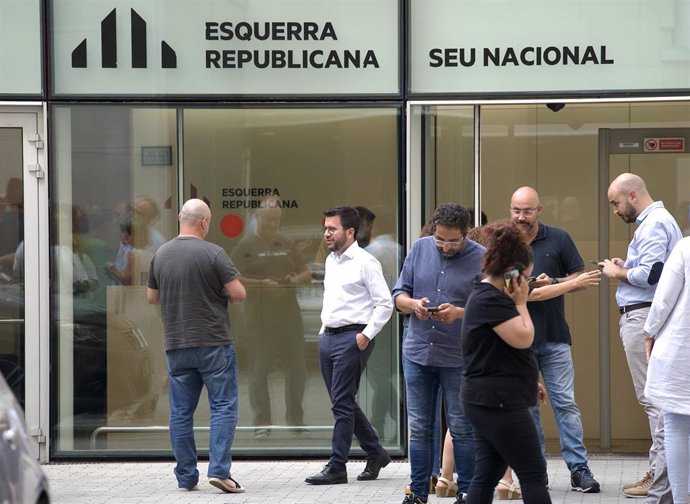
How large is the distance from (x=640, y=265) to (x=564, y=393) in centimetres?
114

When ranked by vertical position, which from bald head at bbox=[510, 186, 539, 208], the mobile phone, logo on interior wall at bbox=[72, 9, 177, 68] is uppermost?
logo on interior wall at bbox=[72, 9, 177, 68]

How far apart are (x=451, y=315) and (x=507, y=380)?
1598mm

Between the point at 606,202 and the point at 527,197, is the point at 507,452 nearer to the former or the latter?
the point at 527,197

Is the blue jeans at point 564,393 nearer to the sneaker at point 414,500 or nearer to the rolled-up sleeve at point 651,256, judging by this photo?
the rolled-up sleeve at point 651,256

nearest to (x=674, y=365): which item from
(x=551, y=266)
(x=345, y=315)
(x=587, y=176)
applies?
(x=551, y=266)

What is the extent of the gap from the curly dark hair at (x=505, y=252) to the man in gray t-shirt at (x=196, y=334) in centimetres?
297

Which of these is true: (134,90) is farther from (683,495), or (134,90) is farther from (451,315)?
(683,495)

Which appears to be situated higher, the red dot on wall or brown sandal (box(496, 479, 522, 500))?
the red dot on wall

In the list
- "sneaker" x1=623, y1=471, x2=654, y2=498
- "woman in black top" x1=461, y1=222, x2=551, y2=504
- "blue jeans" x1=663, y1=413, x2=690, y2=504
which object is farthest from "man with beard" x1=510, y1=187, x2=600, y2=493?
"woman in black top" x1=461, y1=222, x2=551, y2=504

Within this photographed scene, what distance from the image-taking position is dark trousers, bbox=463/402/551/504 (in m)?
6.12

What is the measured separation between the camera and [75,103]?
10.5 metres

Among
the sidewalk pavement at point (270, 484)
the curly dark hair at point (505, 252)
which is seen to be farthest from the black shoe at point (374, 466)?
the curly dark hair at point (505, 252)

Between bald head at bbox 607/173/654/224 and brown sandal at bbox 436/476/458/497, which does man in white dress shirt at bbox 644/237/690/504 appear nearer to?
bald head at bbox 607/173/654/224

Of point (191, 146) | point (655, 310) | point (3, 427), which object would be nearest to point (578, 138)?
point (191, 146)
